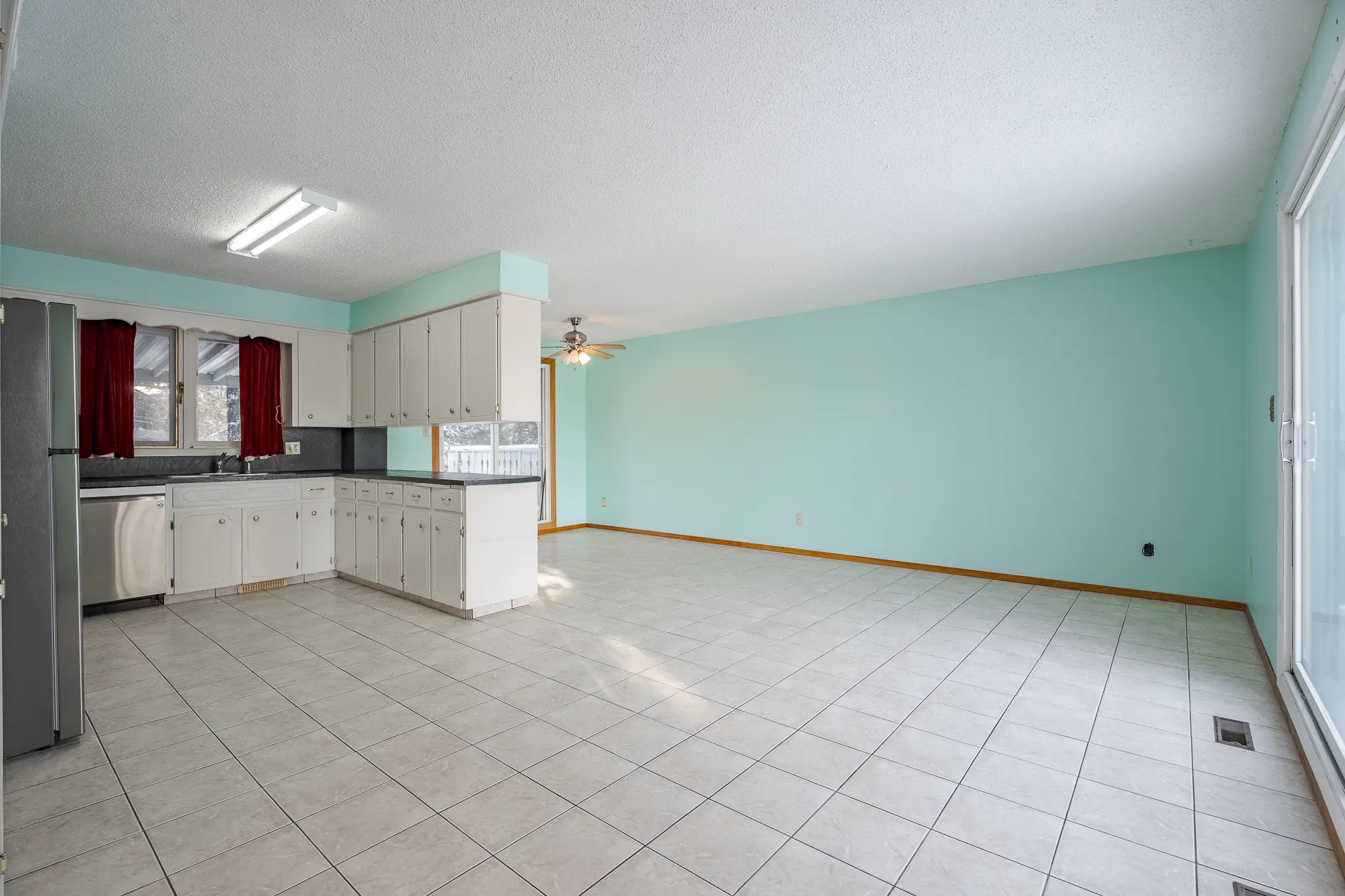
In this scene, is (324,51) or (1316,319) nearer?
(324,51)

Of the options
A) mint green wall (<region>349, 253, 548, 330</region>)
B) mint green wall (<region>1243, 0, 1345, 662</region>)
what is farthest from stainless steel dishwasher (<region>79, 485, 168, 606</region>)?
mint green wall (<region>1243, 0, 1345, 662</region>)

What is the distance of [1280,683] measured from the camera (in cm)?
285

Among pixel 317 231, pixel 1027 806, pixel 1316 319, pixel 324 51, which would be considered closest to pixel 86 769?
pixel 324 51

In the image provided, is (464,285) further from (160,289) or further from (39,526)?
(39,526)

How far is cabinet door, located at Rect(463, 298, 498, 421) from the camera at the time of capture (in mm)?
4570

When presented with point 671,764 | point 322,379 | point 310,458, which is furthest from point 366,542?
point 671,764

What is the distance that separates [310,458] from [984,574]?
20.8ft

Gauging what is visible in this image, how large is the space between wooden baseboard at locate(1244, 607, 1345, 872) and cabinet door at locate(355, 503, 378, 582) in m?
5.51

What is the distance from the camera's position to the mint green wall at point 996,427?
4.60 meters

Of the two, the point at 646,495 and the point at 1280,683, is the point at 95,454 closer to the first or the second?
the point at 646,495

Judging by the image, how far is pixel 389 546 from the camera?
5000mm

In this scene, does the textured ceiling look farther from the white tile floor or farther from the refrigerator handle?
the white tile floor

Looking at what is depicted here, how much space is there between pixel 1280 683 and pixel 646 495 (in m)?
6.21

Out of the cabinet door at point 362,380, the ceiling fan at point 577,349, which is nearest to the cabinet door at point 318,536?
the cabinet door at point 362,380
